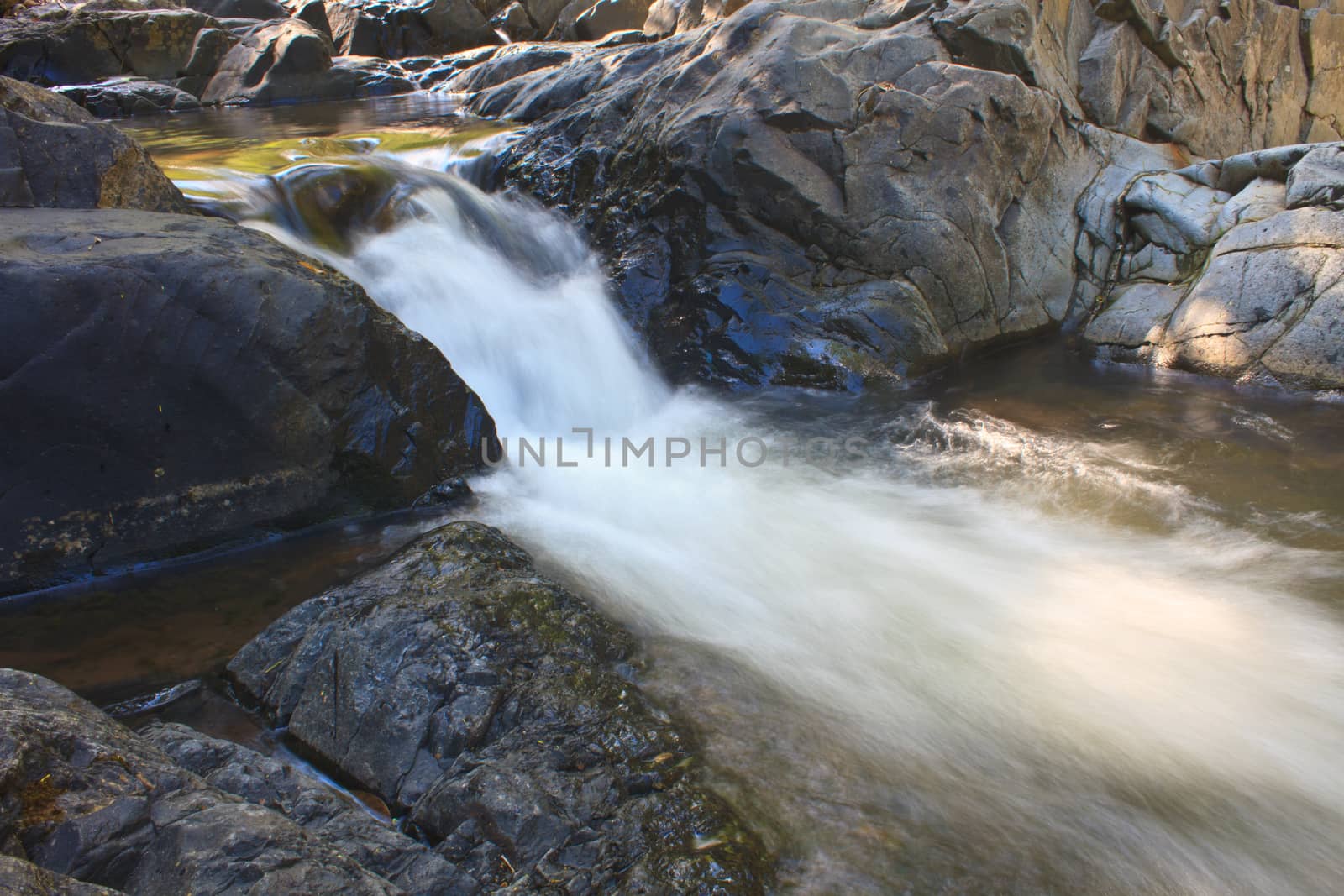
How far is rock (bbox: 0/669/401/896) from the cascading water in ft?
4.33

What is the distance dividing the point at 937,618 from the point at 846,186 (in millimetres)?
4740

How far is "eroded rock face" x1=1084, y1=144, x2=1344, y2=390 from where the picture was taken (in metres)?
6.54

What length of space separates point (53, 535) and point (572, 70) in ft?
31.5

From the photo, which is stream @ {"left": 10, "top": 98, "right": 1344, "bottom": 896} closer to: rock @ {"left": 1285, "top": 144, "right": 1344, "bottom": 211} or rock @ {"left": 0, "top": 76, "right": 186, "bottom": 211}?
rock @ {"left": 0, "top": 76, "right": 186, "bottom": 211}

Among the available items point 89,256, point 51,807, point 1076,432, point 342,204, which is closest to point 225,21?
point 342,204

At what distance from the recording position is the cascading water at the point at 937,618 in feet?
8.39

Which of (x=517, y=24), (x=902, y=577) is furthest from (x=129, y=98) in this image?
(x=902, y=577)

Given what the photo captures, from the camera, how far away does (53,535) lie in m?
3.96

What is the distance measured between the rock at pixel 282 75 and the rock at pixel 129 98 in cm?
90

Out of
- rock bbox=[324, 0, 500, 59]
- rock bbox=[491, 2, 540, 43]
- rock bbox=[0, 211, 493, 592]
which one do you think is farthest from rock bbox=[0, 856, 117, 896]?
rock bbox=[491, 2, 540, 43]

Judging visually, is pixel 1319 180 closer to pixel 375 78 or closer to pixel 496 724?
pixel 496 724

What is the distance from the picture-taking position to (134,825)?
179 cm

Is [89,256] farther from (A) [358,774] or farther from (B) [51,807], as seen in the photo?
(B) [51,807]

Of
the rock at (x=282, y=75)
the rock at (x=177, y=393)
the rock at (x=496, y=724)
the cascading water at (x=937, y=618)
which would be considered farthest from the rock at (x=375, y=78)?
the rock at (x=496, y=724)
